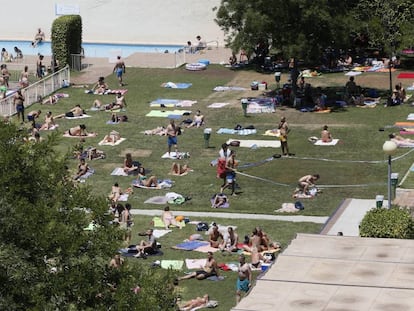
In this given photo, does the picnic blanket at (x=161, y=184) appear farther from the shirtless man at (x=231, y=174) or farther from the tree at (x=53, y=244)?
the tree at (x=53, y=244)

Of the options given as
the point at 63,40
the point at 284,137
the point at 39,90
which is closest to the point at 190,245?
the point at 284,137

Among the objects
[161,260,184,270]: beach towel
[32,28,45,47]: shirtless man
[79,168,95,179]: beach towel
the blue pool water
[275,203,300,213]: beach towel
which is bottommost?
[161,260,184,270]: beach towel

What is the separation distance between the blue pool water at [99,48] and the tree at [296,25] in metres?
16.6

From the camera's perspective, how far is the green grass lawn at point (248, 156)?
32625 mm

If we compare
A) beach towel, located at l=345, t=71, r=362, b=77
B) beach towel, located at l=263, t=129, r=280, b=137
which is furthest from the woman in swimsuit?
beach towel, located at l=345, t=71, r=362, b=77

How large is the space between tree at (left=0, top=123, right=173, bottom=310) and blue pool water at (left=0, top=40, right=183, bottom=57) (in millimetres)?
44482

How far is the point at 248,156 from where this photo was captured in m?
38.9

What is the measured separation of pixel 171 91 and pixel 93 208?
32.1m

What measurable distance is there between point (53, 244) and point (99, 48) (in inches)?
1903

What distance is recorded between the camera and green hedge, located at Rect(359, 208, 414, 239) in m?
25.1

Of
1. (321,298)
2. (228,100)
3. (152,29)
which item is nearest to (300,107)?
(228,100)

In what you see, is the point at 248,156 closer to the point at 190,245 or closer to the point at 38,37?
the point at 190,245

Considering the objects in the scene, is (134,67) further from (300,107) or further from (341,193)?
(341,193)

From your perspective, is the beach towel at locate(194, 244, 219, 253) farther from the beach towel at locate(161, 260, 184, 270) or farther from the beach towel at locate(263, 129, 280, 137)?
the beach towel at locate(263, 129, 280, 137)
